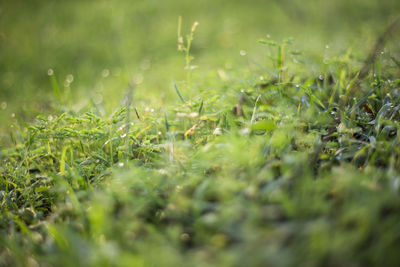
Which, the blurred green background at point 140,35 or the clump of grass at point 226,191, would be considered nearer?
the clump of grass at point 226,191

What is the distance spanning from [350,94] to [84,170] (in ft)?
4.43

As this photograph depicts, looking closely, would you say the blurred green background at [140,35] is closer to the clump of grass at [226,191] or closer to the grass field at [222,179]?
the grass field at [222,179]

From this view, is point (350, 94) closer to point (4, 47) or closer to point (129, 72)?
point (129, 72)

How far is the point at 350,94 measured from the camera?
1.31 meters

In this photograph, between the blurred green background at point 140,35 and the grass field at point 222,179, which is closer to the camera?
the grass field at point 222,179

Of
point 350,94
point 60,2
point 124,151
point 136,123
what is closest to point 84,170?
point 124,151

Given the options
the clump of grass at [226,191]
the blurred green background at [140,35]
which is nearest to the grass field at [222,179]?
the clump of grass at [226,191]

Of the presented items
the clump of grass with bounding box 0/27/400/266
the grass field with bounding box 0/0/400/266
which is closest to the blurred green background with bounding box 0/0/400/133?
the grass field with bounding box 0/0/400/266

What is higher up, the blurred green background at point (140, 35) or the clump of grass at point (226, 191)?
the blurred green background at point (140, 35)

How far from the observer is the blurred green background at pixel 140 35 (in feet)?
10.9

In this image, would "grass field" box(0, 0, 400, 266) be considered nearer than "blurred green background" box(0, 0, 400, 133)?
Yes

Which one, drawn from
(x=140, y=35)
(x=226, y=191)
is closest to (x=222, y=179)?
(x=226, y=191)

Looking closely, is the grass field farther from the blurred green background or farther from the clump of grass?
the blurred green background

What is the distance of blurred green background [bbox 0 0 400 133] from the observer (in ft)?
10.9
